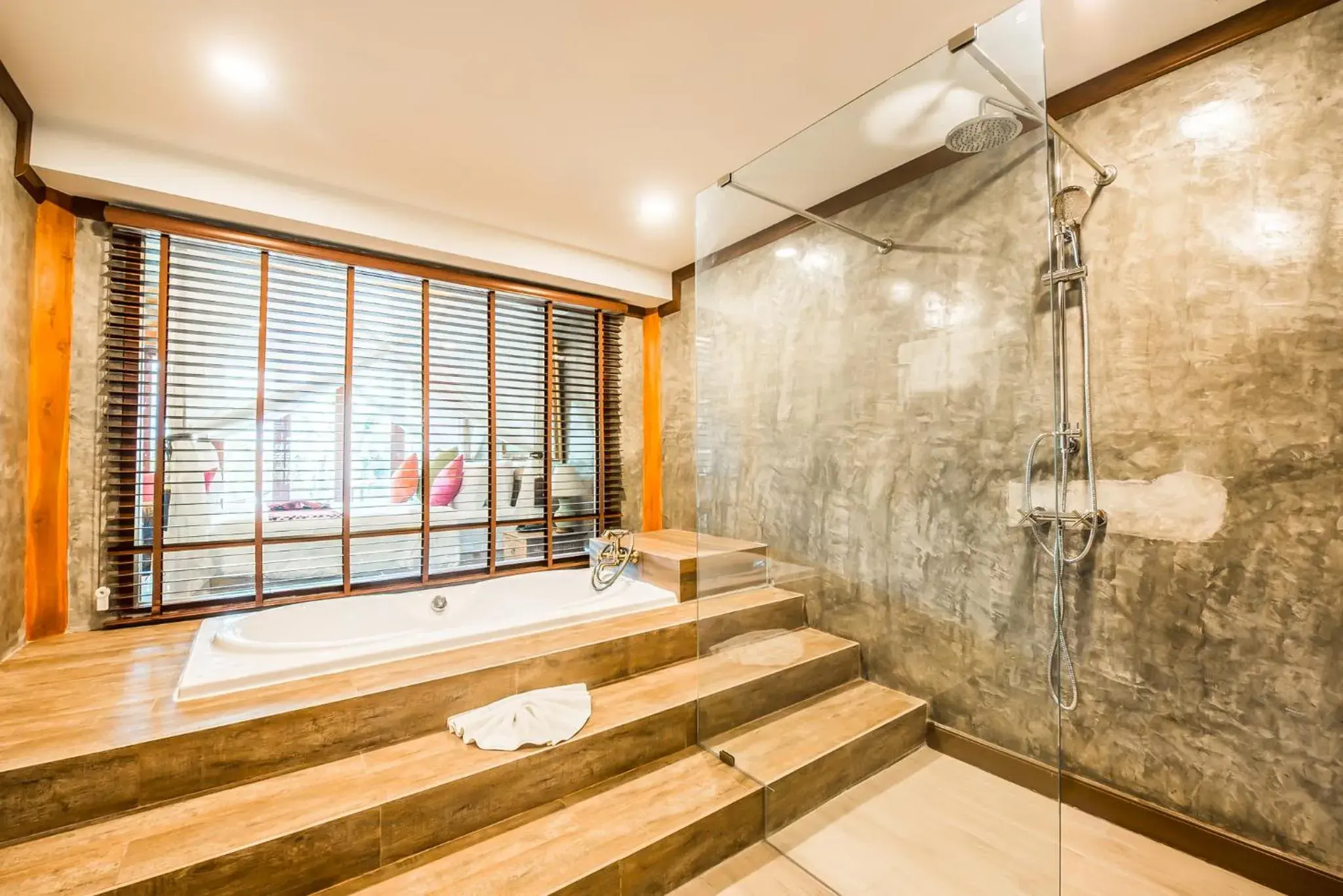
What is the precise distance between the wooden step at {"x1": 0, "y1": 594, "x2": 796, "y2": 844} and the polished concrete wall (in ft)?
2.84

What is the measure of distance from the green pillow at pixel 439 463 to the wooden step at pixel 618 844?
85.4 inches

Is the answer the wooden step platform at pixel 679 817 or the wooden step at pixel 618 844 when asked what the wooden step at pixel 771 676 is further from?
the wooden step at pixel 618 844

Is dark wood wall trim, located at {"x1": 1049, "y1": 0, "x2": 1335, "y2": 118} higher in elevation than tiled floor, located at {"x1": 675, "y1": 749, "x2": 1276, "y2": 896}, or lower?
higher

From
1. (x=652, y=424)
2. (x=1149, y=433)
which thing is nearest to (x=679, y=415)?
(x=652, y=424)

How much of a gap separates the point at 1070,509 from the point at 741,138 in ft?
6.64

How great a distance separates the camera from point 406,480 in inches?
128

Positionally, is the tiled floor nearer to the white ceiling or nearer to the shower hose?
the shower hose

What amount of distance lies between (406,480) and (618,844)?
7.92 ft

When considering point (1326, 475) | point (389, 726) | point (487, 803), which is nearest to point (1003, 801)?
point (1326, 475)

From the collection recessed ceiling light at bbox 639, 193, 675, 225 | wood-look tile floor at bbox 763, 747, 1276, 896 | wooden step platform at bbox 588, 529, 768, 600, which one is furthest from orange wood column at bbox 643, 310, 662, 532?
wood-look tile floor at bbox 763, 747, 1276, 896

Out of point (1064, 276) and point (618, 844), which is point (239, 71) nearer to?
point (618, 844)

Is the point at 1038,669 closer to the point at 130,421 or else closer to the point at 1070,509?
the point at 1070,509

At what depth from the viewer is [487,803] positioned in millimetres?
1693

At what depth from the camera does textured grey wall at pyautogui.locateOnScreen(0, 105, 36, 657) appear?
206 cm
